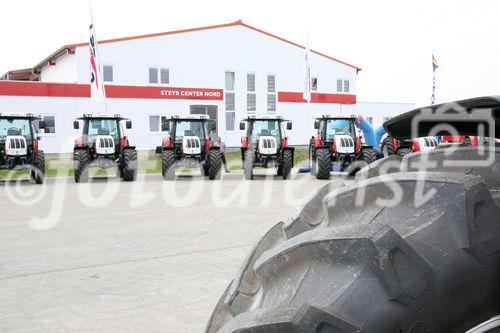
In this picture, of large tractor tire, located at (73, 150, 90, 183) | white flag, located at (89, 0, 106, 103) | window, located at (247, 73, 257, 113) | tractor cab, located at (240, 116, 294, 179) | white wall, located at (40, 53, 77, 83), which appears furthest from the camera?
window, located at (247, 73, 257, 113)

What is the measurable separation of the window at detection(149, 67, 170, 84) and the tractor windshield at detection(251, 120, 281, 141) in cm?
1516

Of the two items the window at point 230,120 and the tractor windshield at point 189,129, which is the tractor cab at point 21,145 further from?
the window at point 230,120

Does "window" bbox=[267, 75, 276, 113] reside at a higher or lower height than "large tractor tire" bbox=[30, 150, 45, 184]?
higher

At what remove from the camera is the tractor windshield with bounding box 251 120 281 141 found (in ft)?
59.1

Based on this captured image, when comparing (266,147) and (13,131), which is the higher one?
(13,131)

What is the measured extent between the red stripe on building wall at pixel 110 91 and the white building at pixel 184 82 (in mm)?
51

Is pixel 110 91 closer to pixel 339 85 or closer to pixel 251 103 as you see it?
pixel 251 103

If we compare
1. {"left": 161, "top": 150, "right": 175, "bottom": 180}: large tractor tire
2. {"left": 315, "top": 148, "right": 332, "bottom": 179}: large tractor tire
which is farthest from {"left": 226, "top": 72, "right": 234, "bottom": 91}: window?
{"left": 315, "top": 148, "right": 332, "bottom": 179}: large tractor tire

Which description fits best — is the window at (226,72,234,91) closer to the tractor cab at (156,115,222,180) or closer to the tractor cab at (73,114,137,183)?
the tractor cab at (156,115,222,180)

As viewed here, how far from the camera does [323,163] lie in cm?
1583

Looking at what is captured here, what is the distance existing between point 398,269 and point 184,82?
32150 millimetres

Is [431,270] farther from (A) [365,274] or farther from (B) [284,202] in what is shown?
(B) [284,202]

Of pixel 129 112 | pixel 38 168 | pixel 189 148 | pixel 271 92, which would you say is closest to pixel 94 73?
pixel 189 148

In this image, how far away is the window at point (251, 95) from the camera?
3478cm
